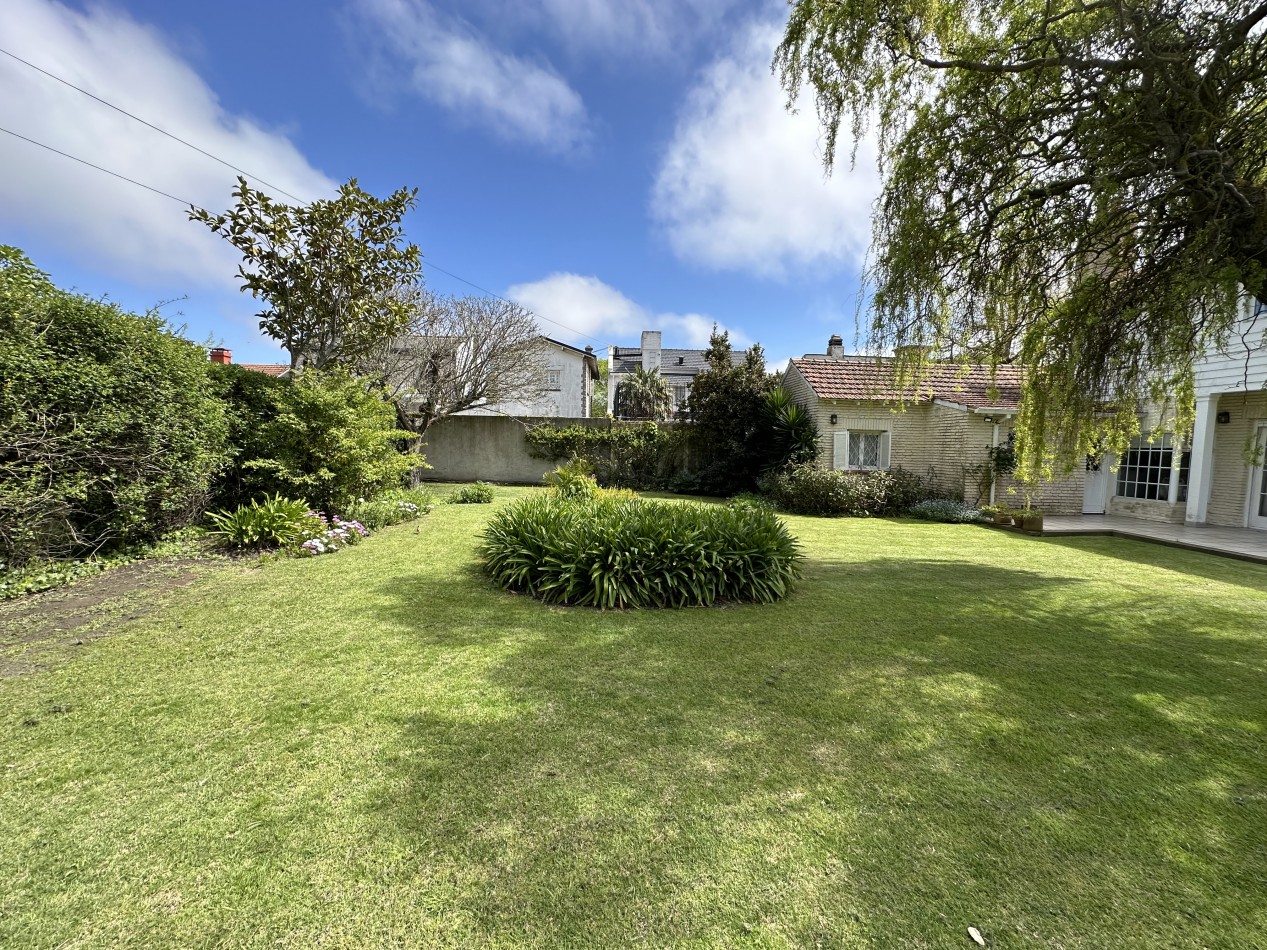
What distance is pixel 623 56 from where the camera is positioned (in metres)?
9.36

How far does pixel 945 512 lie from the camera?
11.6 meters

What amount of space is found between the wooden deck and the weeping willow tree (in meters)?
4.37

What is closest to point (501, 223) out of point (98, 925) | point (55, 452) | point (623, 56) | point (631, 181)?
point (631, 181)

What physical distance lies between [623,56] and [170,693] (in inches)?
440

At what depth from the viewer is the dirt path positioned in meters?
3.59

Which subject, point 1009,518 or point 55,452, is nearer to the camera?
point 55,452

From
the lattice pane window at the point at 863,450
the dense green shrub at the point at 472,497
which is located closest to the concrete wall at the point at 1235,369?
the lattice pane window at the point at 863,450

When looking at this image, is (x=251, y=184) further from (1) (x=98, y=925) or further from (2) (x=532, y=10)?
(1) (x=98, y=925)

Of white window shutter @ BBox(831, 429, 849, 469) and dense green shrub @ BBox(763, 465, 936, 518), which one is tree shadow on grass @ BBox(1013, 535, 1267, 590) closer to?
dense green shrub @ BBox(763, 465, 936, 518)

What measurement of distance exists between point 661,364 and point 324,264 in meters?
36.2

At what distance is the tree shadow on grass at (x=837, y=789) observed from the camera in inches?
69.2

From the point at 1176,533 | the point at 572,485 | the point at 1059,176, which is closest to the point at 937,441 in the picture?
the point at 1176,533

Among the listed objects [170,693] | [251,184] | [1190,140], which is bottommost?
[170,693]

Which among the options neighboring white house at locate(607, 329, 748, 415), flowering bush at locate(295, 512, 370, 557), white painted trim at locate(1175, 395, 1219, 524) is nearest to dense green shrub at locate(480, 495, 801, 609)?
flowering bush at locate(295, 512, 370, 557)
